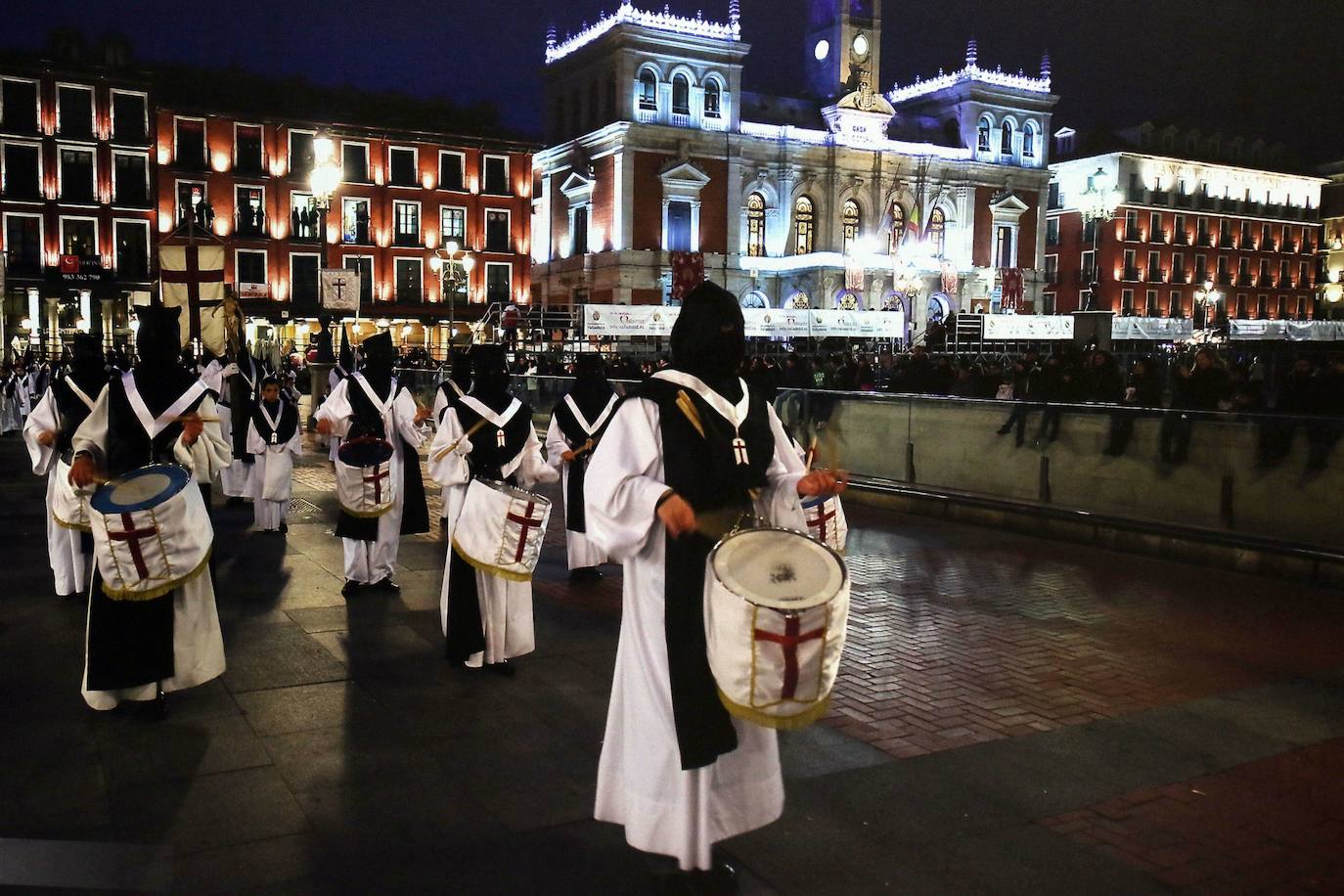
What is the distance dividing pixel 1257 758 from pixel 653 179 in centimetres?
5479

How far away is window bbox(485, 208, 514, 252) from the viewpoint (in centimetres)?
5859

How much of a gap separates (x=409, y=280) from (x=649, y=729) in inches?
2168

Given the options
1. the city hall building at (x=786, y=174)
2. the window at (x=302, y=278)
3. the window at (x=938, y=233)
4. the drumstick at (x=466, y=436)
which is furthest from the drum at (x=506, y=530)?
the window at (x=938, y=233)

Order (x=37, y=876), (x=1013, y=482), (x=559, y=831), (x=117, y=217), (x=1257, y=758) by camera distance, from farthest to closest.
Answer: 1. (x=117, y=217)
2. (x=1013, y=482)
3. (x=1257, y=758)
4. (x=559, y=831)
5. (x=37, y=876)

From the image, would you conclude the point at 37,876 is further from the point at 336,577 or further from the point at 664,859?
the point at 336,577

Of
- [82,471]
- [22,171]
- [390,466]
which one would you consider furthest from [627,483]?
[22,171]

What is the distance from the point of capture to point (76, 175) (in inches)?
1978

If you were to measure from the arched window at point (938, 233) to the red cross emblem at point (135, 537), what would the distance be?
193 ft

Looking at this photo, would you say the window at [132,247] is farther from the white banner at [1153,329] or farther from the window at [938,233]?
the white banner at [1153,329]

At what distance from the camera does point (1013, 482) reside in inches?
497

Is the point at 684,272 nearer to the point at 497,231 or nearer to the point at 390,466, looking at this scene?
the point at 497,231

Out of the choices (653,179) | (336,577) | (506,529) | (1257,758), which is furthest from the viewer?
(653,179)

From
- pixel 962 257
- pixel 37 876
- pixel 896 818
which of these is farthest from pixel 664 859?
pixel 962 257

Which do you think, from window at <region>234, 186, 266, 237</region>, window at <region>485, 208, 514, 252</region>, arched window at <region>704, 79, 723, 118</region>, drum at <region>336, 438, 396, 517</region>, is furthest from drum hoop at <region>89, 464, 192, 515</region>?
arched window at <region>704, 79, 723, 118</region>
